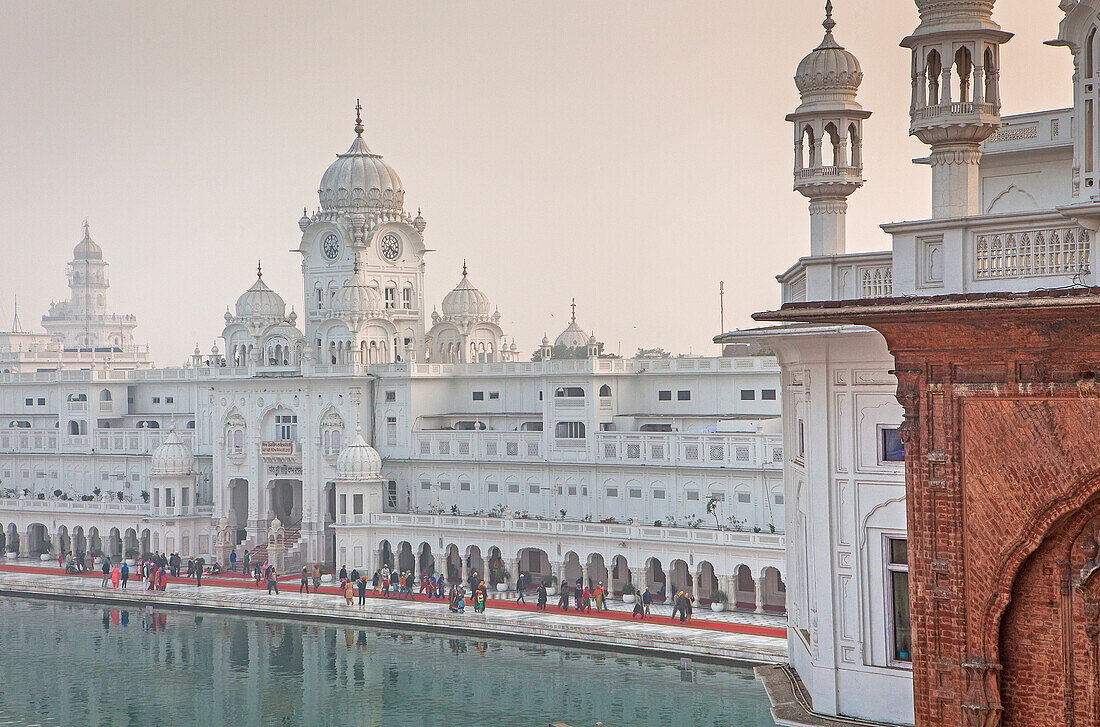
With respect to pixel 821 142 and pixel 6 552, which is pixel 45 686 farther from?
pixel 821 142

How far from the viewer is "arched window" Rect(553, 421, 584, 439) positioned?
51.4 metres

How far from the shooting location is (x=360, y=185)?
61531 millimetres

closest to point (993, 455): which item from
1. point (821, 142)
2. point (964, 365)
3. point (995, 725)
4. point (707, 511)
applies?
point (964, 365)

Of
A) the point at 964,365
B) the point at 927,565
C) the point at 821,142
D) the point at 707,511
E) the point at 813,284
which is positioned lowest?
the point at 707,511

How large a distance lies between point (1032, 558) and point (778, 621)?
31.8m

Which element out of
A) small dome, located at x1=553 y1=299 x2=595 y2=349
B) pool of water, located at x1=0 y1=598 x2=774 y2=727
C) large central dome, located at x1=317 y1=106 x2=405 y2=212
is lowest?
pool of water, located at x1=0 y1=598 x2=774 y2=727

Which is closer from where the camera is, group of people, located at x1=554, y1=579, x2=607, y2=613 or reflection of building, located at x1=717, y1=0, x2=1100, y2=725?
reflection of building, located at x1=717, y1=0, x2=1100, y2=725

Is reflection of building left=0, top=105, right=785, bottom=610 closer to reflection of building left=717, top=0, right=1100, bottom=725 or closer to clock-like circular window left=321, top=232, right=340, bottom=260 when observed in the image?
clock-like circular window left=321, top=232, right=340, bottom=260

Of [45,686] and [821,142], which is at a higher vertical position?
[821,142]

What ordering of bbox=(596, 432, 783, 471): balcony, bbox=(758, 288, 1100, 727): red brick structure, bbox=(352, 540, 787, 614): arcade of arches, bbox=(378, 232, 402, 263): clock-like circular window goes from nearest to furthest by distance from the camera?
bbox=(758, 288, 1100, 727): red brick structure < bbox=(352, 540, 787, 614): arcade of arches < bbox=(596, 432, 783, 471): balcony < bbox=(378, 232, 402, 263): clock-like circular window

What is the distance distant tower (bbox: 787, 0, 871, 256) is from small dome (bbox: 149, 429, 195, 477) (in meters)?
44.6

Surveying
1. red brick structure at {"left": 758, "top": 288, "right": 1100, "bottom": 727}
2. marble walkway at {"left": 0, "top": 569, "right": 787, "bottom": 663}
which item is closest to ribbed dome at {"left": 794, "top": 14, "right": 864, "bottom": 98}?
red brick structure at {"left": 758, "top": 288, "right": 1100, "bottom": 727}

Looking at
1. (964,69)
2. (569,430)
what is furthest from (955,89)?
(569,430)

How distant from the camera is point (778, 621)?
4122 cm
